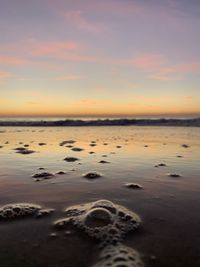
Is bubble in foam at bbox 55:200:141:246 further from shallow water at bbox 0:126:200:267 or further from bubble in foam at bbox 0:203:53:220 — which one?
bubble in foam at bbox 0:203:53:220

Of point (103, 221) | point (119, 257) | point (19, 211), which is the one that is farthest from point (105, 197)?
point (119, 257)

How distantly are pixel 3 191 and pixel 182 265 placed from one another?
299cm

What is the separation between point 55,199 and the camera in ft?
13.0

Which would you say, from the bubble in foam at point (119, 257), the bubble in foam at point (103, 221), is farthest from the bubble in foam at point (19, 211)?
the bubble in foam at point (119, 257)

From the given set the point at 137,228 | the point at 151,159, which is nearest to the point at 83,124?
the point at 151,159

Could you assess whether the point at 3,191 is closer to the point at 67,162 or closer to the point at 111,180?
the point at 111,180

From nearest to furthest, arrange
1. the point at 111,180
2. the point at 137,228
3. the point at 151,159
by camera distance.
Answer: the point at 137,228
the point at 111,180
the point at 151,159

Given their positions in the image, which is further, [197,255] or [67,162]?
[67,162]

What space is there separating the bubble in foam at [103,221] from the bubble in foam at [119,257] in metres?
0.15

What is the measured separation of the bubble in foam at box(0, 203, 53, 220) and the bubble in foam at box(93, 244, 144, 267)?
1116mm

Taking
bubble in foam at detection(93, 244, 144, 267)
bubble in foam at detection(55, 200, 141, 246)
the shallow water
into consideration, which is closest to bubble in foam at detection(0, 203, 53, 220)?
the shallow water

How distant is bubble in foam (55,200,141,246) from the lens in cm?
288

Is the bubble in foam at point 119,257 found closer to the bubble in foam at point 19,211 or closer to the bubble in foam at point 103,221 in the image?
the bubble in foam at point 103,221

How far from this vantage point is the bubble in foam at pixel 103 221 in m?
2.88
